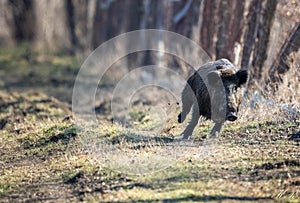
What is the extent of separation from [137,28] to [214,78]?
14864mm

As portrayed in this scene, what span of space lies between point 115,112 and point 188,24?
5.23 meters

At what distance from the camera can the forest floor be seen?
318 inches

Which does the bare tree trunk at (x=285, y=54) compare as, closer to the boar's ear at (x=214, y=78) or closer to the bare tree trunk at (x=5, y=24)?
the boar's ear at (x=214, y=78)

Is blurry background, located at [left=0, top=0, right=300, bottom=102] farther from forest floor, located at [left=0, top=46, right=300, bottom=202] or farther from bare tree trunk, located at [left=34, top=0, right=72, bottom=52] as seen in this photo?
forest floor, located at [left=0, top=46, right=300, bottom=202]

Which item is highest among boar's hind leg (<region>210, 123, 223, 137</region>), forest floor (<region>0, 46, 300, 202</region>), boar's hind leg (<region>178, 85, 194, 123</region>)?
boar's hind leg (<region>178, 85, 194, 123</region>)

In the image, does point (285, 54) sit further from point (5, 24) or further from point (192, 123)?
point (5, 24)

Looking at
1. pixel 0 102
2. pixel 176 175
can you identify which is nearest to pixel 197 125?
pixel 176 175

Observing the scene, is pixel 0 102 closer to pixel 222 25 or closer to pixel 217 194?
pixel 222 25

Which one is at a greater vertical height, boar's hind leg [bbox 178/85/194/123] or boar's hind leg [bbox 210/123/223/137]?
boar's hind leg [bbox 178/85/194/123]

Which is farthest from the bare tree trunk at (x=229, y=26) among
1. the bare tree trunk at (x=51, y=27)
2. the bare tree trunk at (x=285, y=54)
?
the bare tree trunk at (x=51, y=27)

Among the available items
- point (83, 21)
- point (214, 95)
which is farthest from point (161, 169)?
point (83, 21)

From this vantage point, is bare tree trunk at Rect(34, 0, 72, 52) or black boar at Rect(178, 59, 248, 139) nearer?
black boar at Rect(178, 59, 248, 139)

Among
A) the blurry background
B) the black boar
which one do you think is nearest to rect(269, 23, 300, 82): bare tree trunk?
the blurry background

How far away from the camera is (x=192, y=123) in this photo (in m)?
10.1
